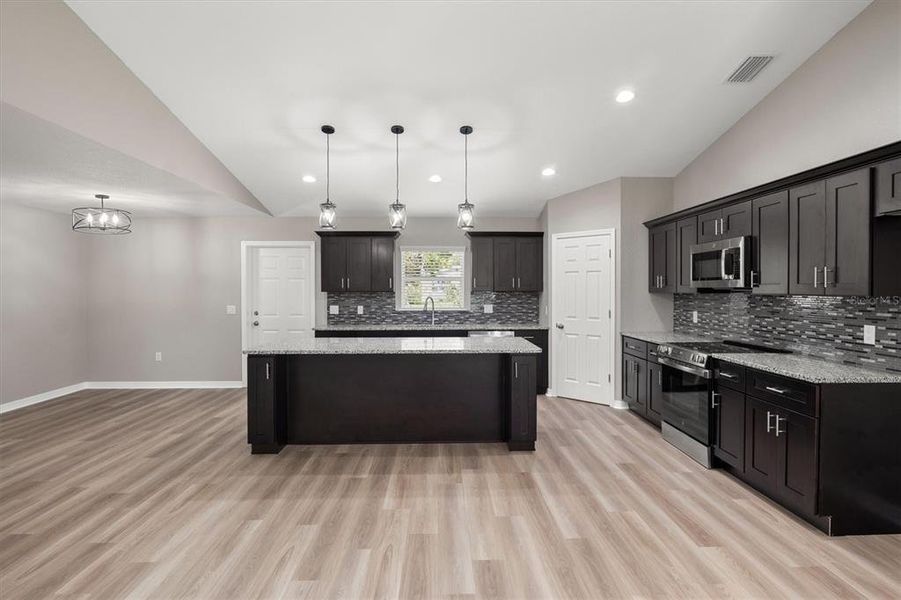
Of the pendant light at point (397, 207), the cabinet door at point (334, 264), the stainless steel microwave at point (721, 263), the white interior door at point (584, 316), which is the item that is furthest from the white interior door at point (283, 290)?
the stainless steel microwave at point (721, 263)

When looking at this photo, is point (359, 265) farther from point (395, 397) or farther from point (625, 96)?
point (625, 96)

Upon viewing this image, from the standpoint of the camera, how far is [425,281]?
6246mm

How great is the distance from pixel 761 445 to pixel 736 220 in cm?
189

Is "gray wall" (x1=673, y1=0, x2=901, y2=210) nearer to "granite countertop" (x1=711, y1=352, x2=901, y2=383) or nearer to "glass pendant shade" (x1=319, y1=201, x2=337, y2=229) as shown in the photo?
"granite countertop" (x1=711, y1=352, x2=901, y2=383)

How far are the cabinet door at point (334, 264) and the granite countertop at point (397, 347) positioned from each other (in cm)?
197

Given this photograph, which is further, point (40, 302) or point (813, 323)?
point (40, 302)

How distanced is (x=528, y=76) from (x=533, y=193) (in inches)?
87.2

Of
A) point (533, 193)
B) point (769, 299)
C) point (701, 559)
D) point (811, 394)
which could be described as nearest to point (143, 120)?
point (533, 193)

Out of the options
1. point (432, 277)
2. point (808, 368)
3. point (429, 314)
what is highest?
point (432, 277)

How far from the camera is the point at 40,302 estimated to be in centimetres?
517

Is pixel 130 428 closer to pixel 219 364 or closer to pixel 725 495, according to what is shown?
pixel 219 364

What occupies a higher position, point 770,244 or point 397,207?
point 397,207

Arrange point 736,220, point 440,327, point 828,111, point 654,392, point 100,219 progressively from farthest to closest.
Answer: point 440,327 → point 100,219 → point 654,392 → point 736,220 → point 828,111

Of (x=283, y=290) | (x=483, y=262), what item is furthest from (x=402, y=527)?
(x=283, y=290)
